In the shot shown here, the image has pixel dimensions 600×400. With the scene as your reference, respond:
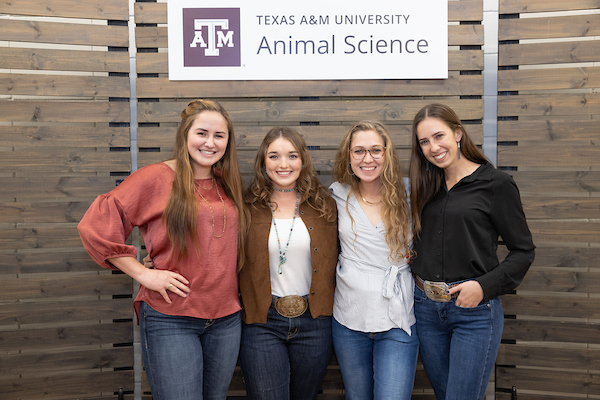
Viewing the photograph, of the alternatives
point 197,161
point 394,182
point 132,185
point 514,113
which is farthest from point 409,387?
point 514,113

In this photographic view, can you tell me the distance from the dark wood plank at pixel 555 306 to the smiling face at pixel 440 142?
1509 mm

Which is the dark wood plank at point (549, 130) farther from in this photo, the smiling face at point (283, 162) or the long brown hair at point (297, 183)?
the smiling face at point (283, 162)

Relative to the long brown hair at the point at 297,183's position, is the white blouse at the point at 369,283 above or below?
below

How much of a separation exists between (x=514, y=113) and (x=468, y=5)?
893mm

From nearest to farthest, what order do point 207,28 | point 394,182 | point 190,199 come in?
point 190,199 → point 394,182 → point 207,28

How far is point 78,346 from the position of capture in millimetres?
2877

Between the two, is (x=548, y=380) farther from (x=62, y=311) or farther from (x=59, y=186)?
(x=59, y=186)

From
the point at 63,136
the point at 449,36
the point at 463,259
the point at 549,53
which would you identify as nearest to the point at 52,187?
the point at 63,136

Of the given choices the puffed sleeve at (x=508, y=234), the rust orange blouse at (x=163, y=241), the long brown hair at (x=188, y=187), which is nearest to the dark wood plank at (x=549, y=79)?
the puffed sleeve at (x=508, y=234)

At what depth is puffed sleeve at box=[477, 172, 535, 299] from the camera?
1912mm

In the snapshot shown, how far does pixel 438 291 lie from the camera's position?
6.48ft

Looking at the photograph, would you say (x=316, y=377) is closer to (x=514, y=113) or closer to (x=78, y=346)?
(x=78, y=346)

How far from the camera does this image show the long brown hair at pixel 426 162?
209 centimetres

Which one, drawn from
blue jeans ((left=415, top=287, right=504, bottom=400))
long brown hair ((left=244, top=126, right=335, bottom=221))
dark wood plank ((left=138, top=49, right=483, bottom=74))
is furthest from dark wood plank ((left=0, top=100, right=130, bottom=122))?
blue jeans ((left=415, top=287, right=504, bottom=400))
